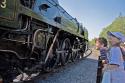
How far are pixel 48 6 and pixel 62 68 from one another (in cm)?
386

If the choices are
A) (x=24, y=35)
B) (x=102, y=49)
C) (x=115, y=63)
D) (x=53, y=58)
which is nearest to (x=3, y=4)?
(x=24, y=35)

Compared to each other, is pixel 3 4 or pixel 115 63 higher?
pixel 3 4

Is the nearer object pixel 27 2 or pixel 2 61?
pixel 2 61

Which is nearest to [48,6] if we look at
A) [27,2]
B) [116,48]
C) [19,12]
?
[27,2]

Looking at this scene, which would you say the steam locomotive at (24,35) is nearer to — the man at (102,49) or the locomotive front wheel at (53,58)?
the locomotive front wheel at (53,58)

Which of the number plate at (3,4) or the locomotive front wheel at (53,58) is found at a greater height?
the number plate at (3,4)

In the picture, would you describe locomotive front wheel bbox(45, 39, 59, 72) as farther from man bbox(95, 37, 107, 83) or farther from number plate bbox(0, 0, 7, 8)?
number plate bbox(0, 0, 7, 8)

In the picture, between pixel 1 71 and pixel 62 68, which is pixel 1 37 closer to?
pixel 1 71

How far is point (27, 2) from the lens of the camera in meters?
6.62

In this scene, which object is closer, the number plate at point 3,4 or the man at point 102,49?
the number plate at point 3,4

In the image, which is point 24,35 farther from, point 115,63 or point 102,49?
point 115,63

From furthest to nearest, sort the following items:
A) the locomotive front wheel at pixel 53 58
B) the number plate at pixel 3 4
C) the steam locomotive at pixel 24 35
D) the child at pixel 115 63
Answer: the locomotive front wheel at pixel 53 58, the steam locomotive at pixel 24 35, the number plate at pixel 3 4, the child at pixel 115 63

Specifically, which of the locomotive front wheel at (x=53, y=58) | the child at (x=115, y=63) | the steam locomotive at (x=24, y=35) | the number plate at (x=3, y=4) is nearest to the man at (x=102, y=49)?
the child at (x=115, y=63)

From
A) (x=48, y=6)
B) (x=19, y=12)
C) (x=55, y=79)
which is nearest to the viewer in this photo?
(x=19, y=12)
